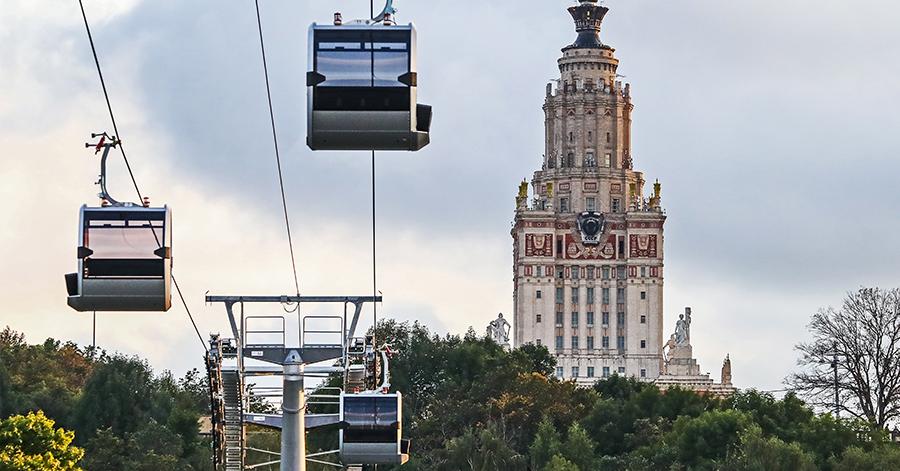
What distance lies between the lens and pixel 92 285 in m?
77.6

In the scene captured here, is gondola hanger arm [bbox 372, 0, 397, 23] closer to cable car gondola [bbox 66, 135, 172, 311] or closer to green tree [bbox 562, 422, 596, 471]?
cable car gondola [bbox 66, 135, 172, 311]

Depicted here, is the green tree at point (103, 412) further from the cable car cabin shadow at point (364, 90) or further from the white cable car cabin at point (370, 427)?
the cable car cabin shadow at point (364, 90)

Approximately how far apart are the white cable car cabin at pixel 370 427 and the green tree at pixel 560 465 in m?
64.2

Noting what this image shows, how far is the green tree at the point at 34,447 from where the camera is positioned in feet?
479

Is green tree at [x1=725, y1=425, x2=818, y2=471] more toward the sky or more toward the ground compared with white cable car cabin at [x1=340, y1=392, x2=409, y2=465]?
more toward the sky

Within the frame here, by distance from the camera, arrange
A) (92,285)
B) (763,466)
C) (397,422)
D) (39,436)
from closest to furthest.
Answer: (92,285) < (397,422) < (39,436) < (763,466)

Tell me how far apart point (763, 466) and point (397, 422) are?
58034 millimetres

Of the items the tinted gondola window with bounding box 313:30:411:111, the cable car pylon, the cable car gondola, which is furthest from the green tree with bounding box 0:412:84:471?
the tinted gondola window with bounding box 313:30:411:111

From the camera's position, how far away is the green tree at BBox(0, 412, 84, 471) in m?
146

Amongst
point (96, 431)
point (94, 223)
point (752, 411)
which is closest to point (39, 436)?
point (96, 431)

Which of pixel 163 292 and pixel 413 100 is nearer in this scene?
pixel 413 100

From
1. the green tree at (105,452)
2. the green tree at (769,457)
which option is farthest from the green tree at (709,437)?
the green tree at (105,452)

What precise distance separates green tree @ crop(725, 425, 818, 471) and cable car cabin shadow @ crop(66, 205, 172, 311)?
98766mm

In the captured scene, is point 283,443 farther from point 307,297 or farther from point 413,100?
point 413,100
